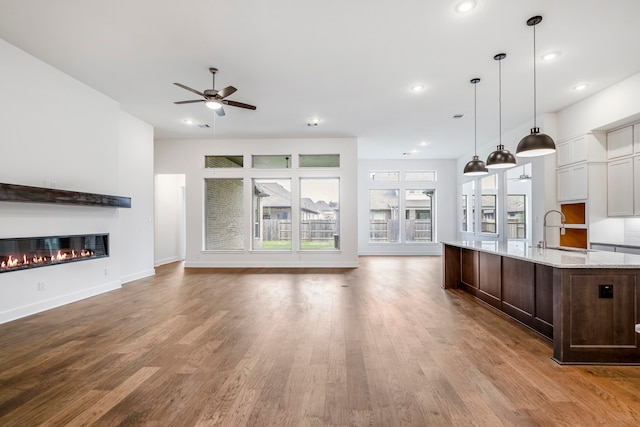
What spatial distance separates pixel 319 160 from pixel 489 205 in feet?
16.6

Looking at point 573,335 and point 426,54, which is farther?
point 426,54

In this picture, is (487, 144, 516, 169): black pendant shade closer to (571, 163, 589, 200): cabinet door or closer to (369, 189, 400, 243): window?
(571, 163, 589, 200): cabinet door

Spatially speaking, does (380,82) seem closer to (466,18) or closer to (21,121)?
(466,18)

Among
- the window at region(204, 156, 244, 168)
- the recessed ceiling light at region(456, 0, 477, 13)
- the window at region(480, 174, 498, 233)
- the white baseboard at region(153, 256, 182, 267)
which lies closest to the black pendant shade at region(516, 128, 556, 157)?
the recessed ceiling light at region(456, 0, 477, 13)

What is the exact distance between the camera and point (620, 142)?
205 inches

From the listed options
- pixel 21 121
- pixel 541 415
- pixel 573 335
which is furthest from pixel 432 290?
pixel 21 121

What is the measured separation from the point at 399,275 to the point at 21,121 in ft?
22.4

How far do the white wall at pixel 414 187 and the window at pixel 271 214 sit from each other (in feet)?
11.4

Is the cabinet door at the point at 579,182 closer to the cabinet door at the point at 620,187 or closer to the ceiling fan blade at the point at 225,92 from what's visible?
the cabinet door at the point at 620,187

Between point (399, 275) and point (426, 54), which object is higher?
point (426, 54)

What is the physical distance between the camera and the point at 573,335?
2637mm

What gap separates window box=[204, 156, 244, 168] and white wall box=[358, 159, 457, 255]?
439cm

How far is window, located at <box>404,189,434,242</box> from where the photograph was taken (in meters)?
10.9

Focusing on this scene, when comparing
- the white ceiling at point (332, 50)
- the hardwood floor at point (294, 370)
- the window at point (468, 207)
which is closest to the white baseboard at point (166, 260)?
the white ceiling at point (332, 50)
